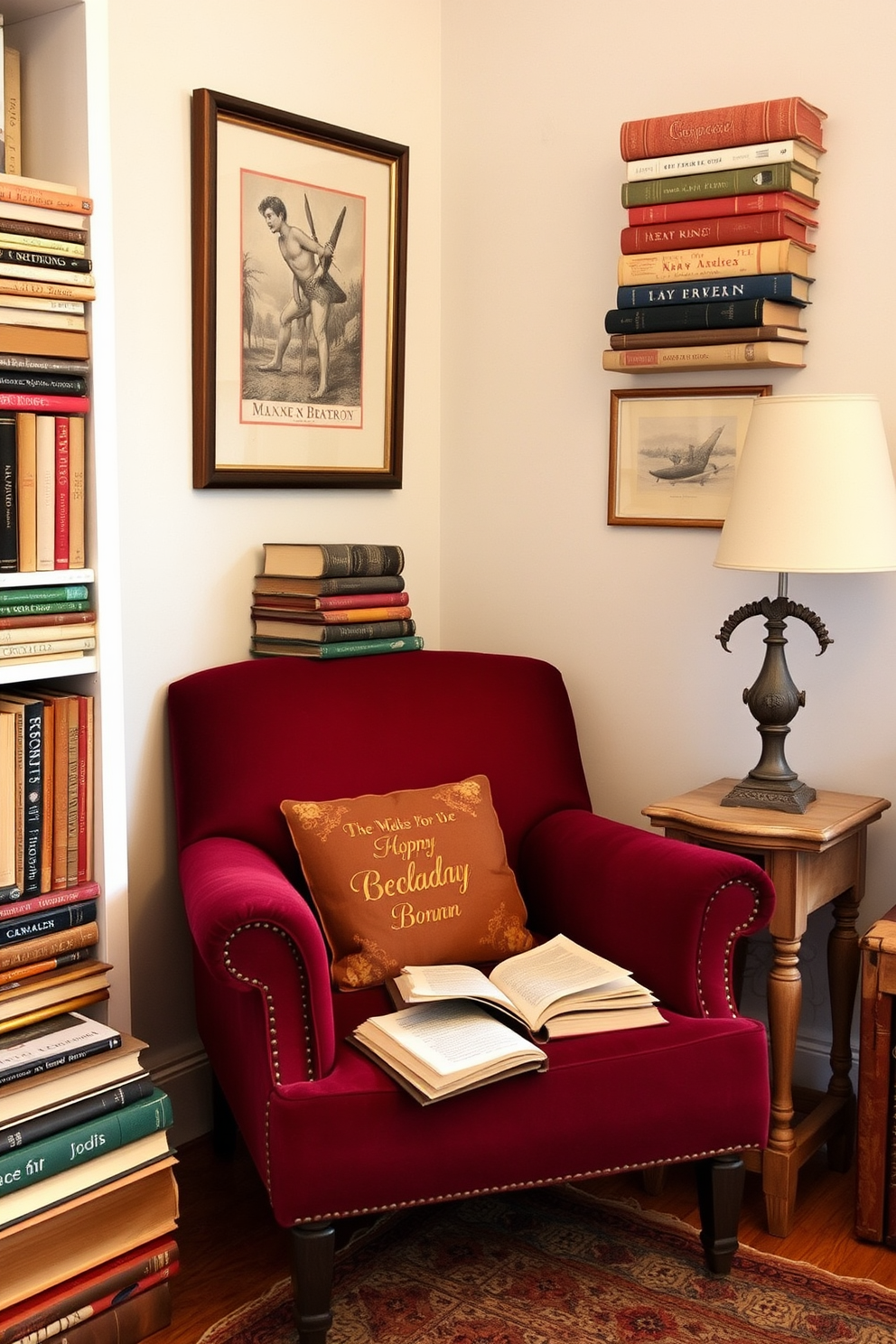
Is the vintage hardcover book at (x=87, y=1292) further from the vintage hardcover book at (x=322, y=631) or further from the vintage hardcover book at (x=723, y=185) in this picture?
the vintage hardcover book at (x=723, y=185)

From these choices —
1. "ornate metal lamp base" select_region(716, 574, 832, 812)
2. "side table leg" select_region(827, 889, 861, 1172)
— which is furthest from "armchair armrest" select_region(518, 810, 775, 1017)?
"side table leg" select_region(827, 889, 861, 1172)

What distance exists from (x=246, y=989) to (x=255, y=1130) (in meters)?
0.23

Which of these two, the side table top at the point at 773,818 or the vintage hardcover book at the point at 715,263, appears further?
the vintage hardcover book at the point at 715,263

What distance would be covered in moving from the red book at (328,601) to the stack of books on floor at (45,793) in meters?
0.66

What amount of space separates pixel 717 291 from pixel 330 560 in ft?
2.95

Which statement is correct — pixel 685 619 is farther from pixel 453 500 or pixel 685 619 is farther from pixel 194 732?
pixel 194 732

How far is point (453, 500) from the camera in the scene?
10.2ft

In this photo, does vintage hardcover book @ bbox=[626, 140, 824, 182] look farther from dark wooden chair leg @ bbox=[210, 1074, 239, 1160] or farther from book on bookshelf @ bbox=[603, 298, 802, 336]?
dark wooden chair leg @ bbox=[210, 1074, 239, 1160]

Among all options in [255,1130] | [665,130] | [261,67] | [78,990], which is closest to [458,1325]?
[255,1130]

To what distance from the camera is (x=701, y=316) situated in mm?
2459

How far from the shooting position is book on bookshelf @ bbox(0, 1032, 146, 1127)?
5.82ft

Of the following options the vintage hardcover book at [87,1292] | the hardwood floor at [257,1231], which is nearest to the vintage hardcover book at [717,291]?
the hardwood floor at [257,1231]

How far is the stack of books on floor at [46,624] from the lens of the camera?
6.09ft

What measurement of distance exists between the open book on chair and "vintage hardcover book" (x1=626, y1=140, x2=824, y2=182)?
146 cm
